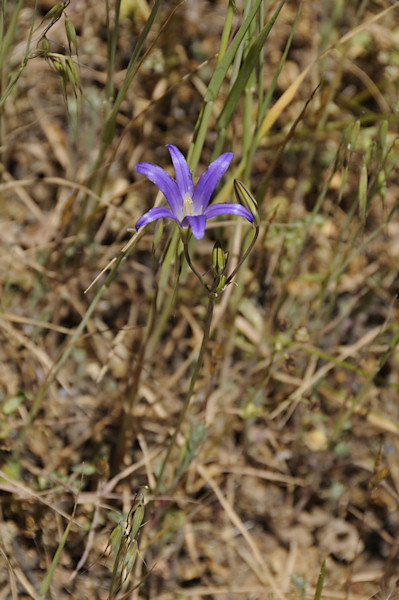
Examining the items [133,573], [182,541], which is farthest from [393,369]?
[133,573]

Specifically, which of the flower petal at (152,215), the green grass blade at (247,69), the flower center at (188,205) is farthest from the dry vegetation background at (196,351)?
the flower petal at (152,215)

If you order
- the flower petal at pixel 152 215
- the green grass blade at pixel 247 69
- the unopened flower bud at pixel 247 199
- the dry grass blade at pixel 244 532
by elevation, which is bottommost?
the dry grass blade at pixel 244 532

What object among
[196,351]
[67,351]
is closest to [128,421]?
[67,351]

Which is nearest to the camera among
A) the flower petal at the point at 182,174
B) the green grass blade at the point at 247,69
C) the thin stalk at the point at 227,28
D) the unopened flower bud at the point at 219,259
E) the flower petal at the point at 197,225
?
the flower petal at the point at 197,225

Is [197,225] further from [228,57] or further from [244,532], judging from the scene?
[244,532]

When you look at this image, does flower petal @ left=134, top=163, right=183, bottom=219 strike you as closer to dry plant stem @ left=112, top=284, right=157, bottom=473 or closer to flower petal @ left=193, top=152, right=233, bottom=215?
flower petal @ left=193, top=152, right=233, bottom=215

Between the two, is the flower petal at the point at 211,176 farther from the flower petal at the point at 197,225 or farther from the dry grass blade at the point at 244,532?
the dry grass blade at the point at 244,532

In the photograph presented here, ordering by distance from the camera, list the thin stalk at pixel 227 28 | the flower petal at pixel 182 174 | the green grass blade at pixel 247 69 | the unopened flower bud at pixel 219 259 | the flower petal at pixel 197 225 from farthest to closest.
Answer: the thin stalk at pixel 227 28 < the green grass blade at pixel 247 69 < the flower petal at pixel 182 174 < the unopened flower bud at pixel 219 259 < the flower petal at pixel 197 225
